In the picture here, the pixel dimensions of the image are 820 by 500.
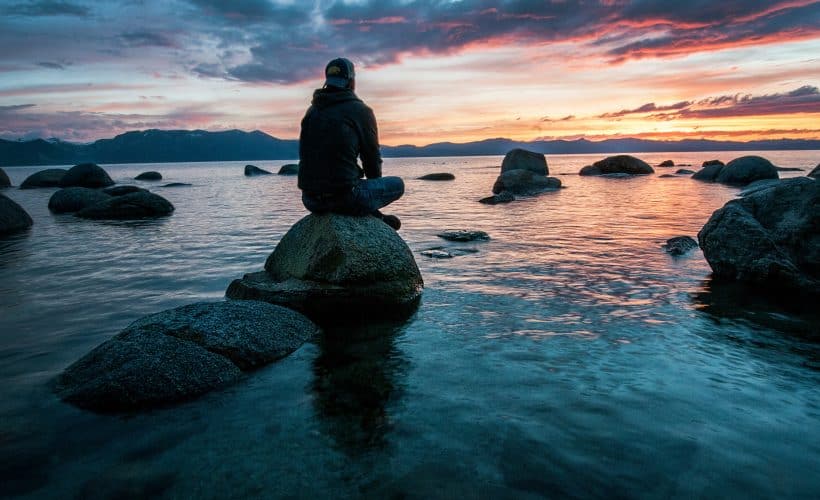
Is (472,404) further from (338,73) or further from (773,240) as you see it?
(773,240)

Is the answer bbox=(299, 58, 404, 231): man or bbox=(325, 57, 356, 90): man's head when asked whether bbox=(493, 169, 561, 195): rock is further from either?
bbox=(325, 57, 356, 90): man's head

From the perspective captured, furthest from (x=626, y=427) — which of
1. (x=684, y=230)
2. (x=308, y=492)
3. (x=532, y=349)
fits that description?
(x=684, y=230)

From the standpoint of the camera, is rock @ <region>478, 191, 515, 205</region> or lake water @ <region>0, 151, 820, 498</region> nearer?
lake water @ <region>0, 151, 820, 498</region>

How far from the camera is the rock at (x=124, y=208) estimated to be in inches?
811

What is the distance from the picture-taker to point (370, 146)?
8102 mm

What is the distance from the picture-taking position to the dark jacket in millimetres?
7730

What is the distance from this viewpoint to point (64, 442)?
395 cm

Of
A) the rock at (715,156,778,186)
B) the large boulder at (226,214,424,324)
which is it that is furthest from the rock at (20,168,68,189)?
the rock at (715,156,778,186)

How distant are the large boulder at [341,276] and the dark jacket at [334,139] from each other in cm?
62

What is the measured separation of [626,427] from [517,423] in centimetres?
88

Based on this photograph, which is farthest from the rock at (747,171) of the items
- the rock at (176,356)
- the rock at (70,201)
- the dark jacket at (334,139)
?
the rock at (70,201)

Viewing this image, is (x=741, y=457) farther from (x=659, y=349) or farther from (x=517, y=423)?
(x=659, y=349)

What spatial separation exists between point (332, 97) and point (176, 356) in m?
4.55

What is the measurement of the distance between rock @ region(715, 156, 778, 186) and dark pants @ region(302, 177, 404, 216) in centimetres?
3442
